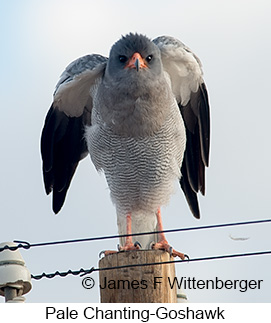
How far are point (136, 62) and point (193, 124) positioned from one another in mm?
1678

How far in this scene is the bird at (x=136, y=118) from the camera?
29.2 ft

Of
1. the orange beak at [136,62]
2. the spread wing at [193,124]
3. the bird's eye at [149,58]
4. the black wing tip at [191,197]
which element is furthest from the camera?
the black wing tip at [191,197]

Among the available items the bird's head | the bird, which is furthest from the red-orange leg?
the bird's head

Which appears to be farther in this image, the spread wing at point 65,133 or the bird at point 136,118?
the spread wing at point 65,133

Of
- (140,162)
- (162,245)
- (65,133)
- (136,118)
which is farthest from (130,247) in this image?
(65,133)

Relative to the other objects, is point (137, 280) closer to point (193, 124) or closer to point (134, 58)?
point (134, 58)

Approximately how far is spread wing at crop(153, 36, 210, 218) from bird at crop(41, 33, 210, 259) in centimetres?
2

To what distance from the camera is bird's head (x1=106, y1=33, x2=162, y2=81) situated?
8.78 meters

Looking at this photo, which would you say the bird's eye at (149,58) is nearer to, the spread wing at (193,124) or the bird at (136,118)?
the bird at (136,118)

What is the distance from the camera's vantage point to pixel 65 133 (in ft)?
33.2

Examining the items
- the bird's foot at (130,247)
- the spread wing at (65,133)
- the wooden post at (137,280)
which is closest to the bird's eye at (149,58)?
the spread wing at (65,133)

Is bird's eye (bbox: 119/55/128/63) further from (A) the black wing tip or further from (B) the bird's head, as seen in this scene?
(A) the black wing tip

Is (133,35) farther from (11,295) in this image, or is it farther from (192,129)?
(11,295)

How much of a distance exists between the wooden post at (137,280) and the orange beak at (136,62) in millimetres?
2998
